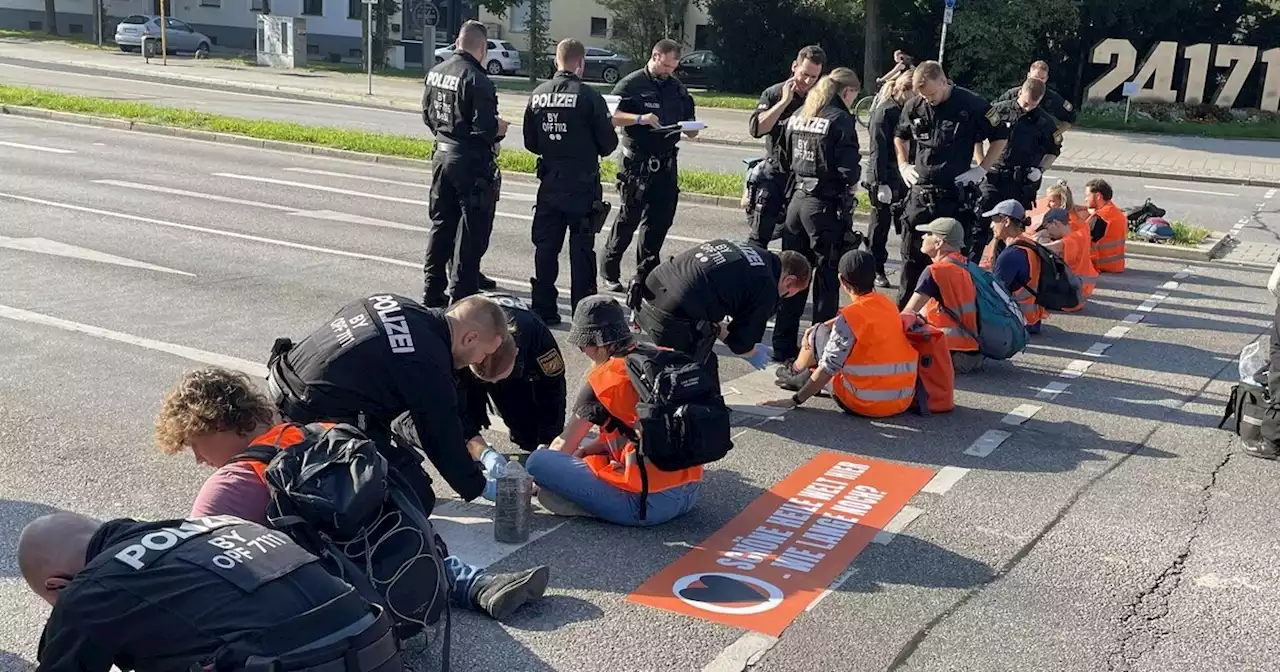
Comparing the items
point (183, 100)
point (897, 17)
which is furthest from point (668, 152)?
point (897, 17)

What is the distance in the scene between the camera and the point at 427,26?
41.6 m

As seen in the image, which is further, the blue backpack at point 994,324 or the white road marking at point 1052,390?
the blue backpack at point 994,324

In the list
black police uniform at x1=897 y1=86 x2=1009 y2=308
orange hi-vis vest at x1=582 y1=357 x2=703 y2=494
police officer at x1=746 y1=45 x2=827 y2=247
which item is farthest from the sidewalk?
orange hi-vis vest at x1=582 y1=357 x2=703 y2=494

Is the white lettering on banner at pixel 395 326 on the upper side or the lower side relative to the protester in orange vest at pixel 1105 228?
upper

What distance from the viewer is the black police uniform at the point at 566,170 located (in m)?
9.56

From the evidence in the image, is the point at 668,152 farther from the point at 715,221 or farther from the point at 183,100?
the point at 183,100

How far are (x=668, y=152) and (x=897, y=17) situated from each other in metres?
29.0

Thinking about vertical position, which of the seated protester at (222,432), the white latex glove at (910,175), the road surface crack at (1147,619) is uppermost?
the white latex glove at (910,175)

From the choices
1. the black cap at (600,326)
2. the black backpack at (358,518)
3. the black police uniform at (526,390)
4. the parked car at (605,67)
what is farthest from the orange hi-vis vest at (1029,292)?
the parked car at (605,67)

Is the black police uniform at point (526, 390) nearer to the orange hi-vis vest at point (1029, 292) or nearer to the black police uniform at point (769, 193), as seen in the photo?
the black police uniform at point (769, 193)

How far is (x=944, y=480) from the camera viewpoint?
654 centimetres

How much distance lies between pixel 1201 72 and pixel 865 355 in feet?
94.9

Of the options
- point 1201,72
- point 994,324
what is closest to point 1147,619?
point 994,324

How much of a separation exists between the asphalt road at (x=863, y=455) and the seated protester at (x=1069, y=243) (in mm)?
217
